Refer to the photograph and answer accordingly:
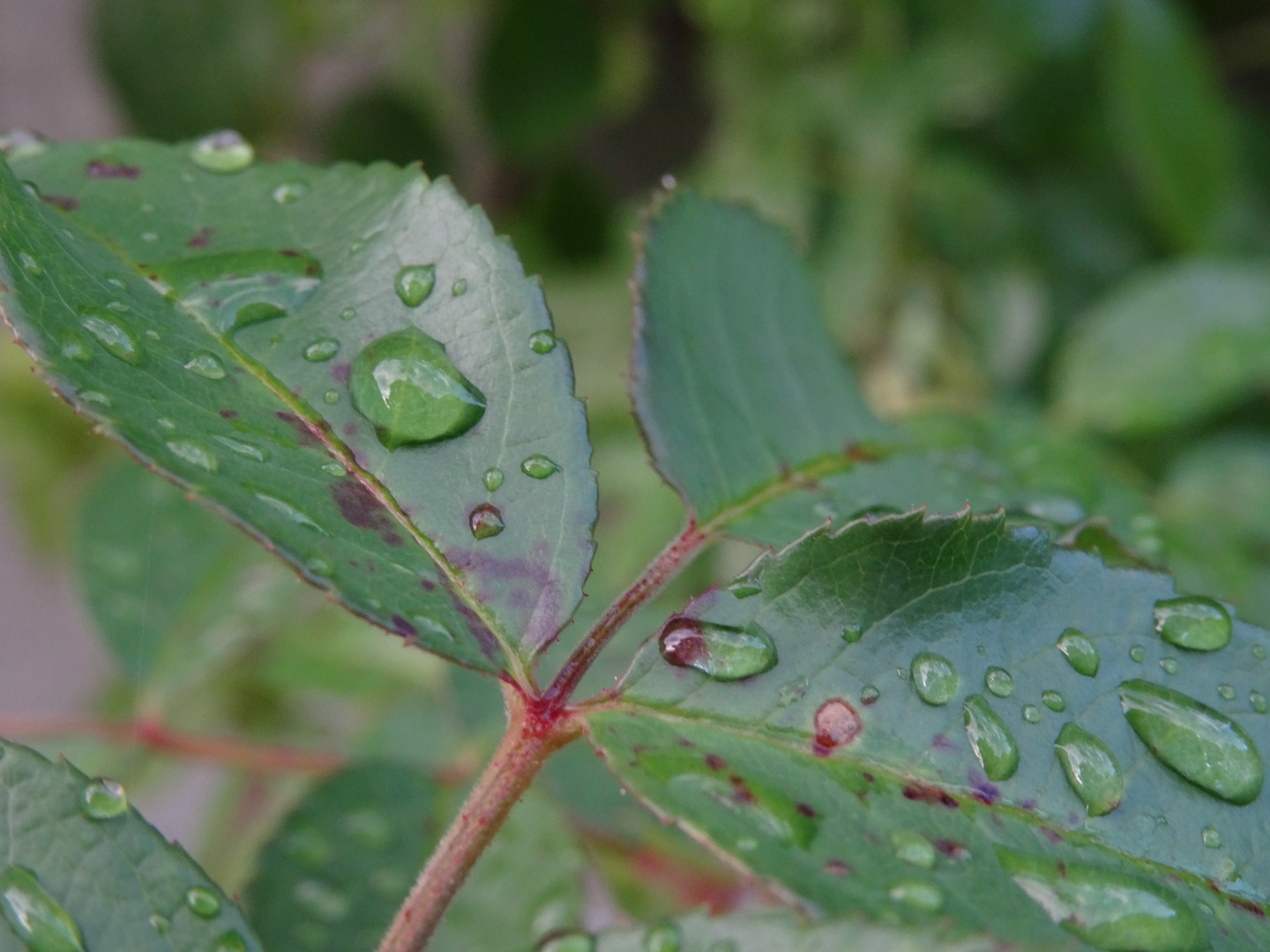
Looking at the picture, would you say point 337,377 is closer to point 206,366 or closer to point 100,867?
point 206,366

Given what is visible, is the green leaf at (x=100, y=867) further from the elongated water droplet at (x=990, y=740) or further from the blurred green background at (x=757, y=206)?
the blurred green background at (x=757, y=206)

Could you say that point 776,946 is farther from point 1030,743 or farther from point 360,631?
point 360,631

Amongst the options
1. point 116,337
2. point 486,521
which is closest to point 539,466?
point 486,521

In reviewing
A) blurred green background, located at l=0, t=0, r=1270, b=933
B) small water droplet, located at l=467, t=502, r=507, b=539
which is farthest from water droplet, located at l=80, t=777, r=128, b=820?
blurred green background, located at l=0, t=0, r=1270, b=933

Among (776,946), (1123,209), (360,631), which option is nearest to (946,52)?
(1123,209)

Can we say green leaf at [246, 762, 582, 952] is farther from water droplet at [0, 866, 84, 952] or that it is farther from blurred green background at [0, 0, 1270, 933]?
water droplet at [0, 866, 84, 952]

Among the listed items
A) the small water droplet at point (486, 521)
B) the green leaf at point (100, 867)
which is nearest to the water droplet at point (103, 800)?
the green leaf at point (100, 867)

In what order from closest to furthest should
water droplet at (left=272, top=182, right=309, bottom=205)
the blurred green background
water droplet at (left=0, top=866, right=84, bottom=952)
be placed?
water droplet at (left=0, top=866, right=84, bottom=952), water droplet at (left=272, top=182, right=309, bottom=205), the blurred green background
